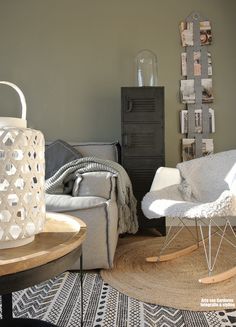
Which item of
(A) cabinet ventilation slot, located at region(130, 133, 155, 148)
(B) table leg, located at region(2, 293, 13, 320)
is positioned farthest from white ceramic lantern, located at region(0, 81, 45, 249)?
(A) cabinet ventilation slot, located at region(130, 133, 155, 148)

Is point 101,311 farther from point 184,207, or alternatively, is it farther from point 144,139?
point 144,139

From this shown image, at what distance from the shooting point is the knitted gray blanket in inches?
87.9

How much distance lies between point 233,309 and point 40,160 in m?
1.23

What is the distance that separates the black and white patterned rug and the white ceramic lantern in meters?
0.80

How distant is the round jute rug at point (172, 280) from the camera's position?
5.19ft

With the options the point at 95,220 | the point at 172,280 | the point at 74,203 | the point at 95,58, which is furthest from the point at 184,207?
the point at 95,58

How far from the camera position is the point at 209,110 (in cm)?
312

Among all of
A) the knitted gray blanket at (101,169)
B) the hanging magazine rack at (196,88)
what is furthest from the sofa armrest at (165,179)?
the hanging magazine rack at (196,88)

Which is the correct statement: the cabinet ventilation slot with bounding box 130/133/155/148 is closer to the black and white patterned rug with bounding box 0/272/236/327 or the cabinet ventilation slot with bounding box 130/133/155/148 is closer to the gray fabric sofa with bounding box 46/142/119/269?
the gray fabric sofa with bounding box 46/142/119/269

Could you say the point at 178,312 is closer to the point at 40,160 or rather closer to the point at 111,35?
the point at 40,160

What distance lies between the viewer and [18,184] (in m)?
0.79

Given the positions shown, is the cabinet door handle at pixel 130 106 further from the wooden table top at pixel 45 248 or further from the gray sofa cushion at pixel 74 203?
the wooden table top at pixel 45 248

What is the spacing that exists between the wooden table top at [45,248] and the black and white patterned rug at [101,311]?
638 mm

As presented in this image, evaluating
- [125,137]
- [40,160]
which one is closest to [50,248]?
[40,160]
